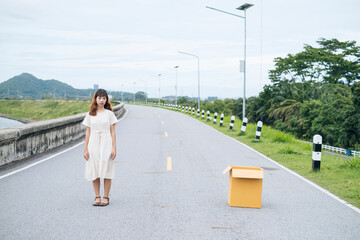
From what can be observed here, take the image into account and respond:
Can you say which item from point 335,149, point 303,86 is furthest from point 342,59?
point 335,149

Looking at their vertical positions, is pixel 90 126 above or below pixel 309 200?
above

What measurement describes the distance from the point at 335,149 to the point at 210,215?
25848mm

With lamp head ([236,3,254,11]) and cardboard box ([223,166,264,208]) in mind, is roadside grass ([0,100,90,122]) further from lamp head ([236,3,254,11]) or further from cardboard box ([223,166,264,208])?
cardboard box ([223,166,264,208])

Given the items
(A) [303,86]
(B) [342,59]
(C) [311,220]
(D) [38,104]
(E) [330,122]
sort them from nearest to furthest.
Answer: (C) [311,220] → (E) [330,122] → (A) [303,86] → (B) [342,59] → (D) [38,104]

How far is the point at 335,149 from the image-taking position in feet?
94.2

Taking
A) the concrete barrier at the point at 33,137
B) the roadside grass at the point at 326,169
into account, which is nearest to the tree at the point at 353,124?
the roadside grass at the point at 326,169

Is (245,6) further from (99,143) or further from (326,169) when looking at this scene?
(99,143)

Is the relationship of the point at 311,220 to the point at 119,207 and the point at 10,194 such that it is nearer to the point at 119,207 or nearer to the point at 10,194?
the point at 119,207

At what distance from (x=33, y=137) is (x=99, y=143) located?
21.1ft

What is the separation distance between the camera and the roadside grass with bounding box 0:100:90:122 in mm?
87812

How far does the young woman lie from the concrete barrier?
4.33 m

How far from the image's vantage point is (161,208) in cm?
583

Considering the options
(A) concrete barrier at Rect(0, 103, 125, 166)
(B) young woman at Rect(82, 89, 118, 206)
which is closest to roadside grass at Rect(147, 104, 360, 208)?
(B) young woman at Rect(82, 89, 118, 206)

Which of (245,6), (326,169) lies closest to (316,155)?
(326,169)
